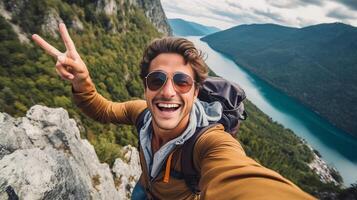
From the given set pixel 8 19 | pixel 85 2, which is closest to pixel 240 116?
pixel 8 19

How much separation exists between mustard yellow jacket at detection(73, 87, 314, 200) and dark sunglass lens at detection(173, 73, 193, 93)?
25.3 inches

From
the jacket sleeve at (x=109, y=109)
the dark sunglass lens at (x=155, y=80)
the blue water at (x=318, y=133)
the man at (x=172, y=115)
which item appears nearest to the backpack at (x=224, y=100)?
the man at (x=172, y=115)

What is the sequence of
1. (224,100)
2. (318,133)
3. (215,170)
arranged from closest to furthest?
(215,170) < (224,100) < (318,133)

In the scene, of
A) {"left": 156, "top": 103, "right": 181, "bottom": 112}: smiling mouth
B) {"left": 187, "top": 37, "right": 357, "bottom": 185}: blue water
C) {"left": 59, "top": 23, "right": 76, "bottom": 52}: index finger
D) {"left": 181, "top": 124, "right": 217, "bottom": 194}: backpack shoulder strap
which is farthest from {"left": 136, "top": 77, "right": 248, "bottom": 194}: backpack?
{"left": 187, "top": 37, "right": 357, "bottom": 185}: blue water

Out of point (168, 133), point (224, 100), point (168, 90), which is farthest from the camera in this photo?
point (224, 100)

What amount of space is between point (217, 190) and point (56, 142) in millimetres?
7525

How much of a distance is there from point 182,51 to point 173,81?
43 cm

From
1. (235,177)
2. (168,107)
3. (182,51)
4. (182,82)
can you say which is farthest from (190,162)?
(182,51)

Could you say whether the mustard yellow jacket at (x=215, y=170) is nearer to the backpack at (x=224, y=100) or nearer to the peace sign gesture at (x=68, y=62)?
the backpack at (x=224, y=100)

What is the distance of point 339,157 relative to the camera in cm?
10969

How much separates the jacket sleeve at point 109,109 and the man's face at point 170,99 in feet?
3.66

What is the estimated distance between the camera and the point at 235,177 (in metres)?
1.98

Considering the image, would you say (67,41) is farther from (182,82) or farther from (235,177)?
(235,177)

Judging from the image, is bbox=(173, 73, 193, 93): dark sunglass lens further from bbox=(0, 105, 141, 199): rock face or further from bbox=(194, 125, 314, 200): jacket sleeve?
bbox=(0, 105, 141, 199): rock face
